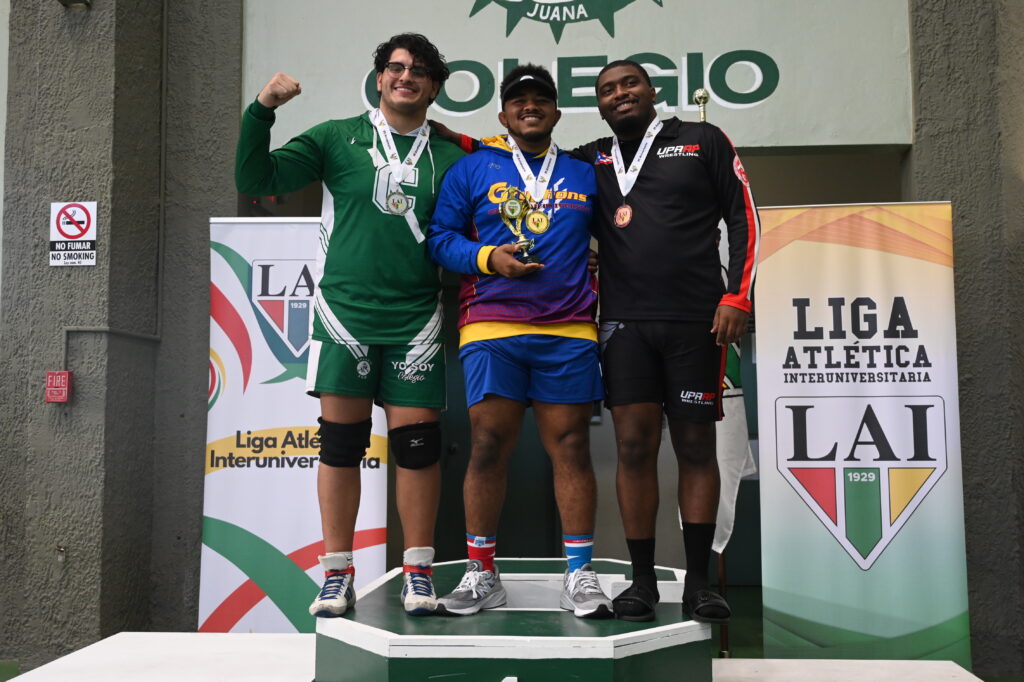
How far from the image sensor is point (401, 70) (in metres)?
2.39

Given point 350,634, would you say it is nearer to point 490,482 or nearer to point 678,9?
point 490,482

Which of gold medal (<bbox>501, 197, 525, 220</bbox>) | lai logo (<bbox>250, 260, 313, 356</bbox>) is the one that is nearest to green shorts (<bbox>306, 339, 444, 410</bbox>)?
gold medal (<bbox>501, 197, 525, 220</bbox>)

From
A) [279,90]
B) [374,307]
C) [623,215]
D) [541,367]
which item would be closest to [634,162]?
[623,215]

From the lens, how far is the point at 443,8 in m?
4.08

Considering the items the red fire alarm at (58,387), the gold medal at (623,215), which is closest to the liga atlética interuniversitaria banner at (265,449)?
the red fire alarm at (58,387)

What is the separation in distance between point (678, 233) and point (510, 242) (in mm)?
471

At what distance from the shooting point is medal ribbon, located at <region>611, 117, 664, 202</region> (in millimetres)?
2342

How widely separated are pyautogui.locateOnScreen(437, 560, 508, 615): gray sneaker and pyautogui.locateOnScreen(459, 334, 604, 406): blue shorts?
499 mm

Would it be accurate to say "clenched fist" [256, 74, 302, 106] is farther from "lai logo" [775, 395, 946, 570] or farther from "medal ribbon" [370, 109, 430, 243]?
"lai logo" [775, 395, 946, 570]

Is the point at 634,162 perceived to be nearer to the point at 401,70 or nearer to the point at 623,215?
the point at 623,215

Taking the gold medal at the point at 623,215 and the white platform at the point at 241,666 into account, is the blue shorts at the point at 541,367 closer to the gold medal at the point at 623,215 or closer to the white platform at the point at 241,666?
the gold medal at the point at 623,215

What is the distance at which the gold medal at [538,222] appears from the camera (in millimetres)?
2299

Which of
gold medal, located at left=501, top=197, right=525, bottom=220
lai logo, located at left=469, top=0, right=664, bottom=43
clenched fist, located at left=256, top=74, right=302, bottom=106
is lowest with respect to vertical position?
gold medal, located at left=501, top=197, right=525, bottom=220

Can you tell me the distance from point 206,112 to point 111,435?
1645 millimetres
